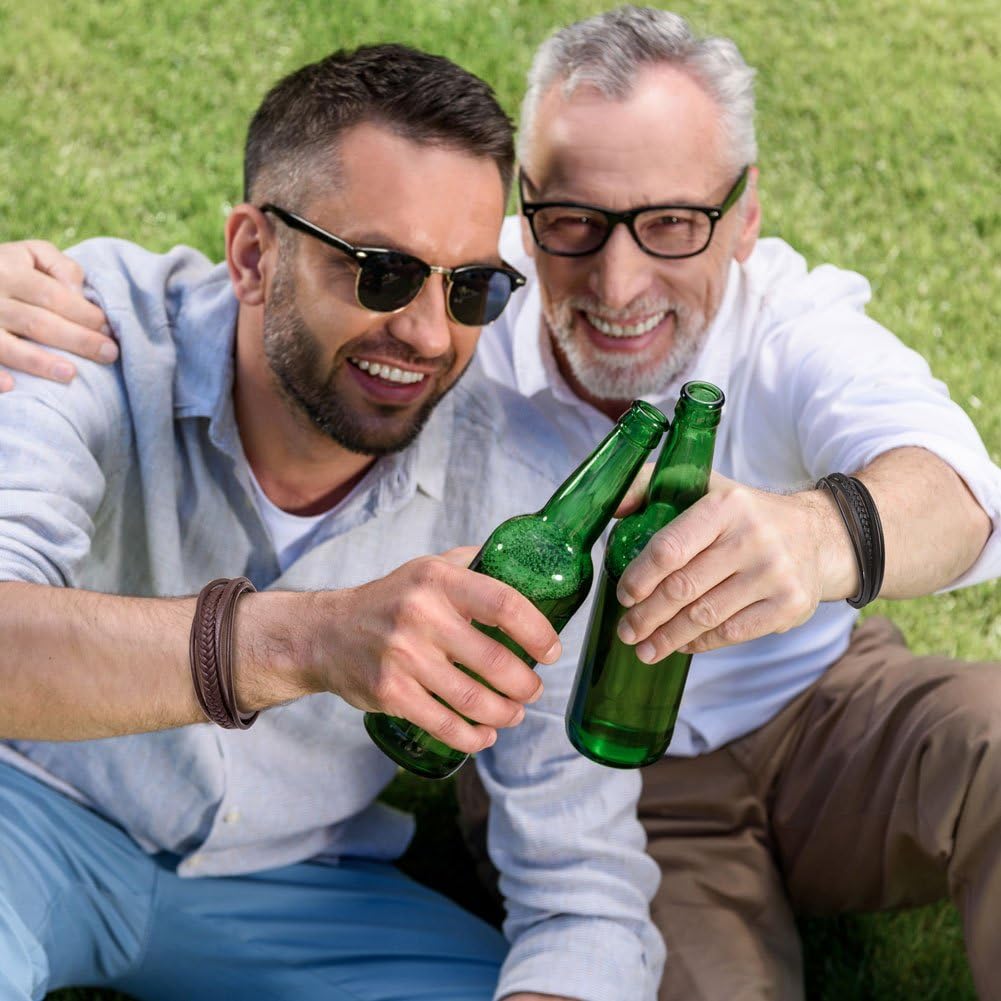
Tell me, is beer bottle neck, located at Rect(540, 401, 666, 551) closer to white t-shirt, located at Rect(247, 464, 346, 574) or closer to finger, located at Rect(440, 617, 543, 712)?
finger, located at Rect(440, 617, 543, 712)

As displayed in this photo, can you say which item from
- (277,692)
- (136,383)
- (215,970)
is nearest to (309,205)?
(136,383)

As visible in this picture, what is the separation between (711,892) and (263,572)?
4.71 feet

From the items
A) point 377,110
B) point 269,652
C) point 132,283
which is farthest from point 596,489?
point 132,283

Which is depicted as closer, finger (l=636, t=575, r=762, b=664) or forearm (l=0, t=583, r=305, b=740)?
finger (l=636, t=575, r=762, b=664)

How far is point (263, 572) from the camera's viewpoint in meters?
2.99

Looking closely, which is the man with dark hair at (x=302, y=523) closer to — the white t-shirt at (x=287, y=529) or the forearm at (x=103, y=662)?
the white t-shirt at (x=287, y=529)

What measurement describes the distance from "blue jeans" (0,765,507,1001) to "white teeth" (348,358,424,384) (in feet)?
4.07

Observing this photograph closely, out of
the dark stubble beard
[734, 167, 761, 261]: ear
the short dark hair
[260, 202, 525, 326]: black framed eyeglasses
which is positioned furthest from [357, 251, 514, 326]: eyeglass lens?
[734, 167, 761, 261]: ear

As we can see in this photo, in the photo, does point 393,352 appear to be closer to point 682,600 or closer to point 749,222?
point 682,600

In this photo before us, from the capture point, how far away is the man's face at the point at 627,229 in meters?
3.20

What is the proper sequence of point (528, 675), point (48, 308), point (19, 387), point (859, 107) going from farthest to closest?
point (859, 107)
point (48, 308)
point (19, 387)
point (528, 675)

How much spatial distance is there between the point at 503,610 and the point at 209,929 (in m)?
1.62

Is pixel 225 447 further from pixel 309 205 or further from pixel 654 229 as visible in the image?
pixel 654 229

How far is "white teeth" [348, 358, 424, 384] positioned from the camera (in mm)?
2871
